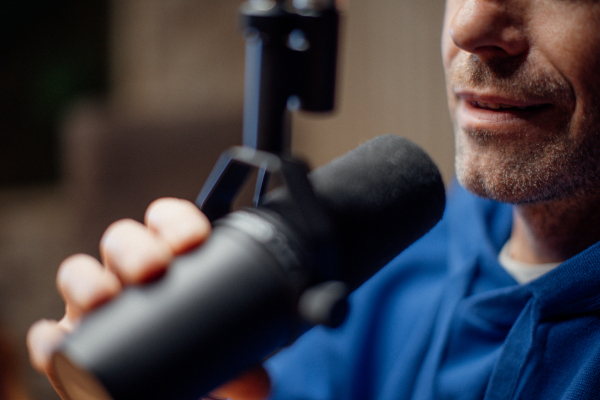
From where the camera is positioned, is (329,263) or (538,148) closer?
(329,263)

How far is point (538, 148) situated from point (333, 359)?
1.64 feet

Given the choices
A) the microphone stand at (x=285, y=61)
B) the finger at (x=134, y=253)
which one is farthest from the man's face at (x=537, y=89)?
the finger at (x=134, y=253)

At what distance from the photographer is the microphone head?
471 mm

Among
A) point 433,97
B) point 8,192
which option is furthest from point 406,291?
point 8,192

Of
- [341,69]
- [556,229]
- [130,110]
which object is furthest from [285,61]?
[130,110]

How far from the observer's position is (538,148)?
0.60m

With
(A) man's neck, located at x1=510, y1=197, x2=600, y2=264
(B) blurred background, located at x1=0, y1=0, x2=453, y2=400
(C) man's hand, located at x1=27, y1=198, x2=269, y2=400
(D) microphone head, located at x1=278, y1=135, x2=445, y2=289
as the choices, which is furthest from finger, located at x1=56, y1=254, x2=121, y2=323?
(B) blurred background, located at x1=0, y1=0, x2=453, y2=400

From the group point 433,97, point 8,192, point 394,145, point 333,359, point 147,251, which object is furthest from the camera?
point 8,192

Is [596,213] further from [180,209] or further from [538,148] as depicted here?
[180,209]

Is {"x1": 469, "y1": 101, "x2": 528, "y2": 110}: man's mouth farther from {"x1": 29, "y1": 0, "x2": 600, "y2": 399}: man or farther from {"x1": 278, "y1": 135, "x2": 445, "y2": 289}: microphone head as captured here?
{"x1": 278, "y1": 135, "x2": 445, "y2": 289}: microphone head

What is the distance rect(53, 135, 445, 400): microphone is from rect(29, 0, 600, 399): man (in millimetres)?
33

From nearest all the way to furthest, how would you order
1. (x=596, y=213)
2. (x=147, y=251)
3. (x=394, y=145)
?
1. (x=147, y=251)
2. (x=394, y=145)
3. (x=596, y=213)

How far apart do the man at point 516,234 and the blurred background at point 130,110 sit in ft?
2.96

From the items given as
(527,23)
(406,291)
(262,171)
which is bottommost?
(406,291)
